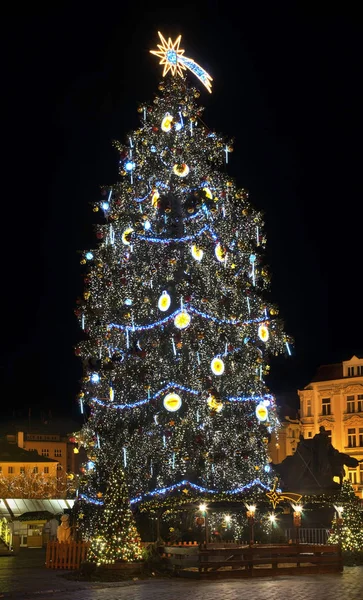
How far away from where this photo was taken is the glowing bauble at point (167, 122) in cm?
3234

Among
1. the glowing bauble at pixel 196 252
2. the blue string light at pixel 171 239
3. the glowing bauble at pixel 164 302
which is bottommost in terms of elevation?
the glowing bauble at pixel 164 302

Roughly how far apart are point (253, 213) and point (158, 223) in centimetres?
419

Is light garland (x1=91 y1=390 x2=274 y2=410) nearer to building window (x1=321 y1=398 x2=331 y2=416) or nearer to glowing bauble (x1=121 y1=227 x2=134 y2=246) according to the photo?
glowing bauble (x1=121 y1=227 x2=134 y2=246)

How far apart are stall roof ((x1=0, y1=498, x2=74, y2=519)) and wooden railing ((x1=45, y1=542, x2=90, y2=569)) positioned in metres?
23.4

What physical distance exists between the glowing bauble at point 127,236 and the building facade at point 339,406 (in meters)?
42.3

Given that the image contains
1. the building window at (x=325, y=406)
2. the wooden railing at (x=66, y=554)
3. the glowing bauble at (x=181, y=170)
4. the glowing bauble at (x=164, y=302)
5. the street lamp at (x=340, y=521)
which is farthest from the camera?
the building window at (x=325, y=406)

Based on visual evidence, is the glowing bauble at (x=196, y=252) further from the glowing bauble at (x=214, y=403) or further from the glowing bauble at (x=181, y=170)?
the glowing bauble at (x=214, y=403)

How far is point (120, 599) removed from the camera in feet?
55.0

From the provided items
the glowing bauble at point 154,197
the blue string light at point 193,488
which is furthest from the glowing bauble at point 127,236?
the blue string light at point 193,488

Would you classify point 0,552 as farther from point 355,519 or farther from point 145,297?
point 355,519

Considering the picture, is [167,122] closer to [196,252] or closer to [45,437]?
[196,252]

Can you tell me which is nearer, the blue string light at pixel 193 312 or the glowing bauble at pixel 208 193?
the blue string light at pixel 193 312

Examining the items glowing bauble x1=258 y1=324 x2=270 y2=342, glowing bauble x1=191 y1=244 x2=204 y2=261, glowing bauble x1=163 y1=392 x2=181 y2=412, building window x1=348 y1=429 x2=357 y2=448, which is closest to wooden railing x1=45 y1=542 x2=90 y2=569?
glowing bauble x1=163 y1=392 x2=181 y2=412

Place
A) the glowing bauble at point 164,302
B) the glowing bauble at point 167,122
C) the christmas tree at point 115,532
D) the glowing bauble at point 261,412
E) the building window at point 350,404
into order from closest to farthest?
the christmas tree at point 115,532, the glowing bauble at point 164,302, the glowing bauble at point 261,412, the glowing bauble at point 167,122, the building window at point 350,404
